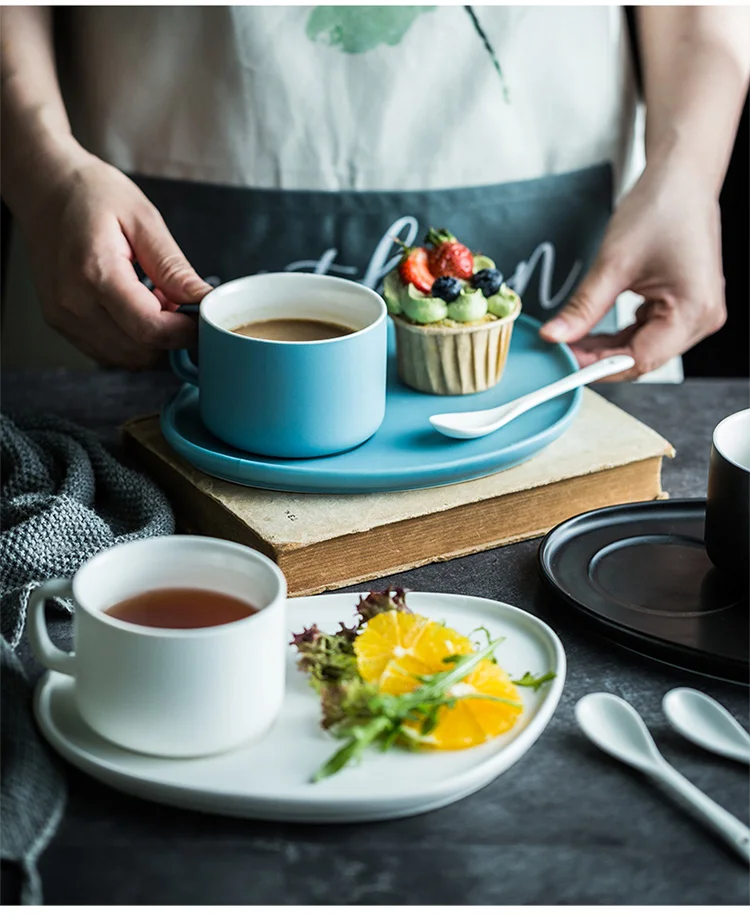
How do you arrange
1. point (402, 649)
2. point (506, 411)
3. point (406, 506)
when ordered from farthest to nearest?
point (506, 411)
point (406, 506)
point (402, 649)

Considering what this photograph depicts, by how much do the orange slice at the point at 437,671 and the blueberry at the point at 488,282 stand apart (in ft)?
1.83

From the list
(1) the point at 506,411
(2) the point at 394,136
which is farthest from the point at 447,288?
(2) the point at 394,136

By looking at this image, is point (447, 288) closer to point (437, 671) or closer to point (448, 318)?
point (448, 318)

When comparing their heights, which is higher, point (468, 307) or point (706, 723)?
point (468, 307)

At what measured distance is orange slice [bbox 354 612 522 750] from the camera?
811mm

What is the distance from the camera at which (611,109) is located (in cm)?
171

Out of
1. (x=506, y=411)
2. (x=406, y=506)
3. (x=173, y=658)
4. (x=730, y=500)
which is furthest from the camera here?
(x=506, y=411)

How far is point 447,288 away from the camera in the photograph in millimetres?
1322

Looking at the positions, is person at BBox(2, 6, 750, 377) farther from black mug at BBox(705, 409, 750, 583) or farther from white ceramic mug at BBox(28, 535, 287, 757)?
white ceramic mug at BBox(28, 535, 287, 757)

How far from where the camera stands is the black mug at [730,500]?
961 millimetres

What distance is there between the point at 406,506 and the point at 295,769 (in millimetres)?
384

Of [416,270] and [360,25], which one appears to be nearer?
[416,270]

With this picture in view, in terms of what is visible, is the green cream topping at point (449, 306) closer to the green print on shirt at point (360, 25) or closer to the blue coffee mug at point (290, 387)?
the blue coffee mug at point (290, 387)

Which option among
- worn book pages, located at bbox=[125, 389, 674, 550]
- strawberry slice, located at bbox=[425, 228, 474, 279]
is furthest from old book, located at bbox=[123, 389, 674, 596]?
strawberry slice, located at bbox=[425, 228, 474, 279]
